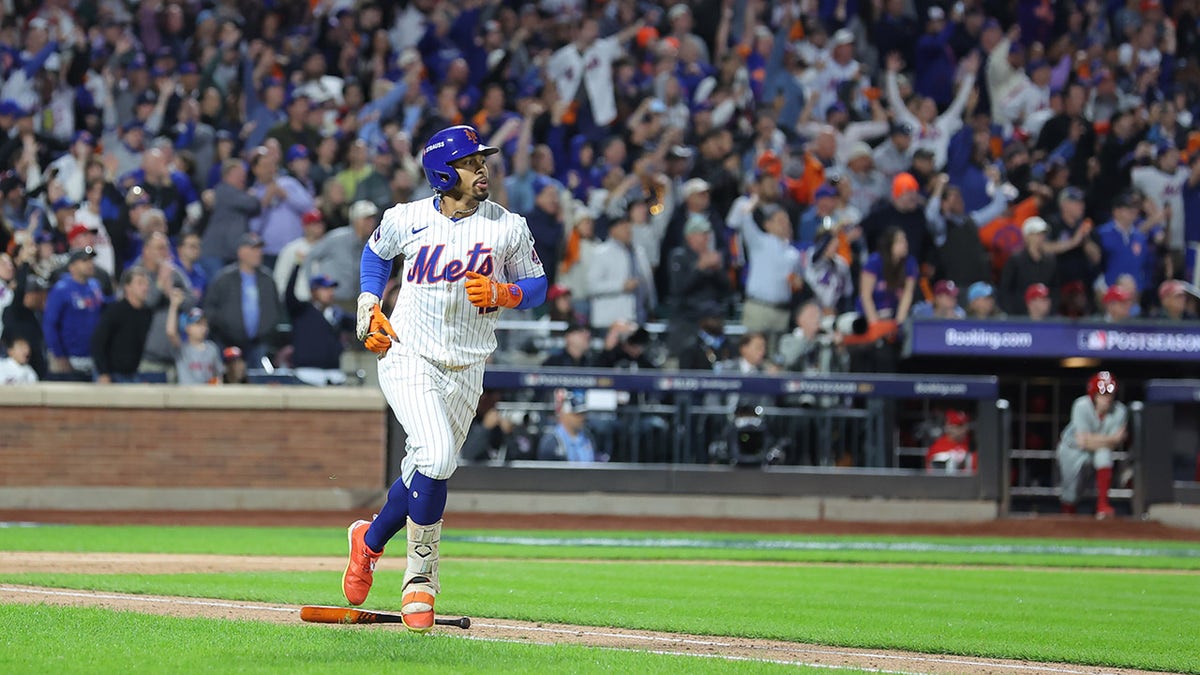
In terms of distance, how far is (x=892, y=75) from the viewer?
20.5 m

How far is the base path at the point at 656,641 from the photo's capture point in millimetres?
6621

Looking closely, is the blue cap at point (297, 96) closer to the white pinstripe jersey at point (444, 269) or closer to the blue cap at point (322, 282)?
the blue cap at point (322, 282)

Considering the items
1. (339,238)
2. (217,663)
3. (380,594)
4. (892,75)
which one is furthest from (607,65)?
(217,663)

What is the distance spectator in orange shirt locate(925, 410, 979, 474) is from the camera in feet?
57.1

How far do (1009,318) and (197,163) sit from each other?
30.2 ft

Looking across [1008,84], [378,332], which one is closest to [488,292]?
[378,332]

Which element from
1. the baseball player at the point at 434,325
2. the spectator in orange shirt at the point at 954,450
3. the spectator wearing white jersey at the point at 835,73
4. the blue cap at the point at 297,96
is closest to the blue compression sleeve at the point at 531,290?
the baseball player at the point at 434,325

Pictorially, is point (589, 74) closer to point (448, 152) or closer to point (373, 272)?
point (373, 272)

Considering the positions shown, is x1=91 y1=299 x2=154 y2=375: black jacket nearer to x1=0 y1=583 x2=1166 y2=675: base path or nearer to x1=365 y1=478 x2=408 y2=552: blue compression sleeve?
x1=0 y1=583 x2=1166 y2=675: base path

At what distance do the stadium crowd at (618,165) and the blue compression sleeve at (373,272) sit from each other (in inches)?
365

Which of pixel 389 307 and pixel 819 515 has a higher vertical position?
pixel 389 307

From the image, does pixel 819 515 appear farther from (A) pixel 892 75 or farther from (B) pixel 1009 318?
(A) pixel 892 75

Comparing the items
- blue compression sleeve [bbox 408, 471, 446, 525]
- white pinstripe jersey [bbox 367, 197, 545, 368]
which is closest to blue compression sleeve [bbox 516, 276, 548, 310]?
white pinstripe jersey [bbox 367, 197, 545, 368]

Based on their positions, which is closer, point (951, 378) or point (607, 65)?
point (951, 378)
